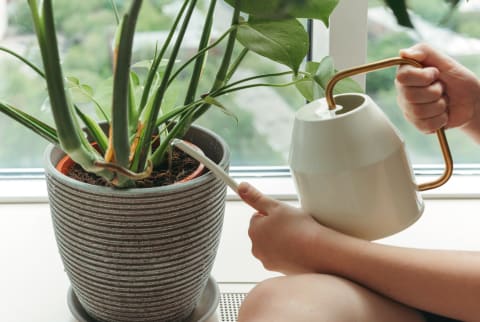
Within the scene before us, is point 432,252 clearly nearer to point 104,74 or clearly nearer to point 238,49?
point 238,49

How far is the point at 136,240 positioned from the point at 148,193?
2.4 inches

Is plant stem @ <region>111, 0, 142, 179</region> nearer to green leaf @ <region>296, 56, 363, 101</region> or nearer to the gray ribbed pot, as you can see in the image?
the gray ribbed pot

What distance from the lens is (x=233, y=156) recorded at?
144 cm

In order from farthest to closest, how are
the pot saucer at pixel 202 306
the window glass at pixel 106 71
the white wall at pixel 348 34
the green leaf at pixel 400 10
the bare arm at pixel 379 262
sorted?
Result: 1. the window glass at pixel 106 71
2. the white wall at pixel 348 34
3. the pot saucer at pixel 202 306
4. the bare arm at pixel 379 262
5. the green leaf at pixel 400 10

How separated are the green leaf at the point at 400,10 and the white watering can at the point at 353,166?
43cm

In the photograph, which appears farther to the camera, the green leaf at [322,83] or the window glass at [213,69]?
the window glass at [213,69]

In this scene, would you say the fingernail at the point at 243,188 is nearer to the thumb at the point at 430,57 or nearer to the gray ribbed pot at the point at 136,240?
the gray ribbed pot at the point at 136,240

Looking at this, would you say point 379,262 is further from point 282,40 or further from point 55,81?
point 55,81

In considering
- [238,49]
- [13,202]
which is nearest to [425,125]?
[238,49]

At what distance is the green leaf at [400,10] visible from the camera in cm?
26

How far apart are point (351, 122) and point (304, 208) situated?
137 mm

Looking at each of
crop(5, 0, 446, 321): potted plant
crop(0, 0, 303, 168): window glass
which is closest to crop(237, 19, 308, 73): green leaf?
crop(5, 0, 446, 321): potted plant

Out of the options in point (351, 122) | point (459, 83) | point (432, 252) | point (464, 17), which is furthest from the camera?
point (464, 17)

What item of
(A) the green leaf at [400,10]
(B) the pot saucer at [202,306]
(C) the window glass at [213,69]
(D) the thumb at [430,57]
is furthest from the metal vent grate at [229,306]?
(A) the green leaf at [400,10]
